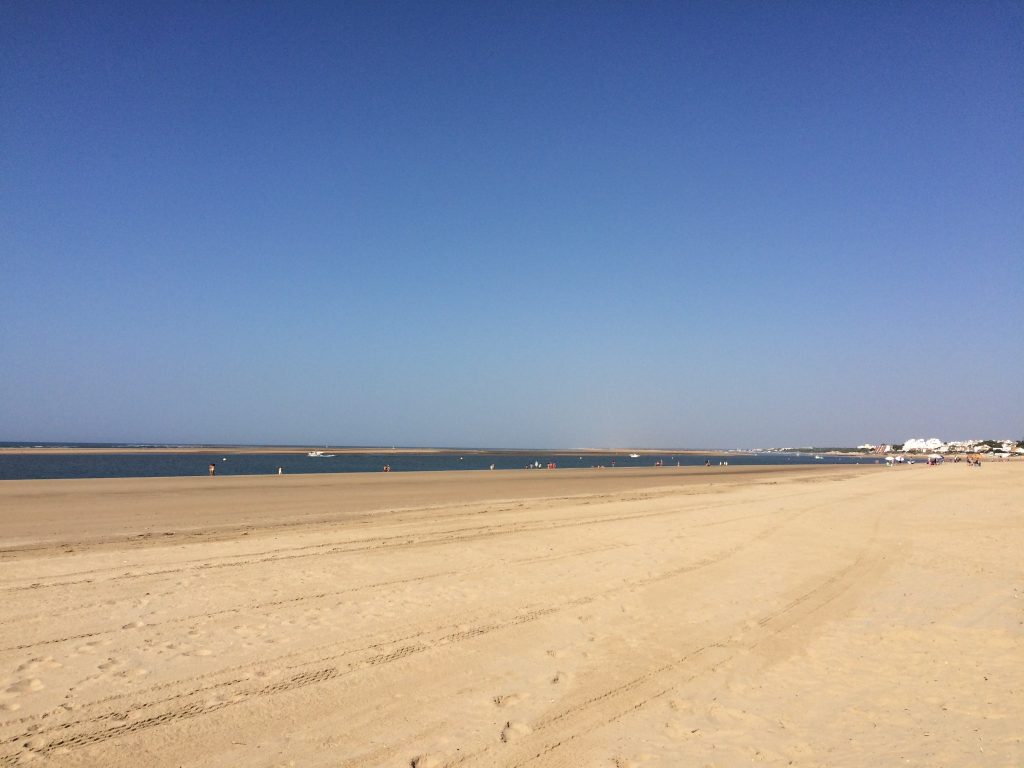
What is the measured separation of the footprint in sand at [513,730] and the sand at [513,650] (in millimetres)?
18

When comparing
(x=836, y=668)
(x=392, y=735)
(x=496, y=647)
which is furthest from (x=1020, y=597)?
(x=392, y=735)

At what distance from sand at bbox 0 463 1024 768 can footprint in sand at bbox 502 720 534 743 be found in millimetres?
18

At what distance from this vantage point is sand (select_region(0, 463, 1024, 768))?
4.34 m

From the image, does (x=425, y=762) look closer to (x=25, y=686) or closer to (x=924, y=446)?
(x=25, y=686)

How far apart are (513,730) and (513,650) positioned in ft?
5.87

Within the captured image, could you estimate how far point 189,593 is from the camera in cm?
831

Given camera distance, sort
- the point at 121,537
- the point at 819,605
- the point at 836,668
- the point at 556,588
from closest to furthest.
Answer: the point at 836,668 → the point at 819,605 → the point at 556,588 → the point at 121,537

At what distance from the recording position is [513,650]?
20.8 ft

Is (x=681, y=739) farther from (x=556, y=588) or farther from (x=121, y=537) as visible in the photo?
(x=121, y=537)

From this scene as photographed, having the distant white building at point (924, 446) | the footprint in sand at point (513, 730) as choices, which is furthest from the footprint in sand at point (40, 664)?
the distant white building at point (924, 446)

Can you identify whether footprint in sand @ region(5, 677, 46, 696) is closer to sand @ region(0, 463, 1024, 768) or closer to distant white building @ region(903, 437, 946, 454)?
sand @ region(0, 463, 1024, 768)

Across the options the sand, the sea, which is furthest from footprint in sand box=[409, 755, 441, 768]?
the sea

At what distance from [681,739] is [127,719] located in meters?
4.53

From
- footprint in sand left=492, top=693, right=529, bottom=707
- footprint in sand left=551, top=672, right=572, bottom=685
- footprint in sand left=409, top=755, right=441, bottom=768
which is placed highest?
footprint in sand left=409, top=755, right=441, bottom=768
